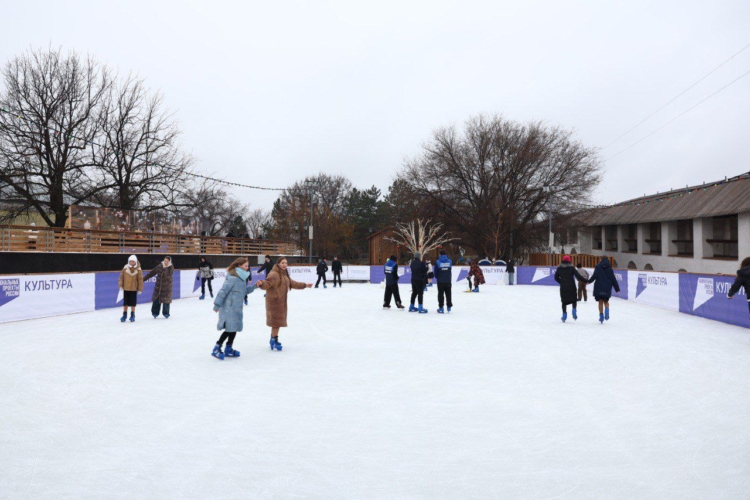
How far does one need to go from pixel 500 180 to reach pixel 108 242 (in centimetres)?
2897

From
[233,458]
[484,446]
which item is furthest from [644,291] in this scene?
[233,458]

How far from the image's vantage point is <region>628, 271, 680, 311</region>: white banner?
15609 millimetres

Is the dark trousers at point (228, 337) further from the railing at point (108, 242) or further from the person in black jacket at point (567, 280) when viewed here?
the railing at point (108, 242)

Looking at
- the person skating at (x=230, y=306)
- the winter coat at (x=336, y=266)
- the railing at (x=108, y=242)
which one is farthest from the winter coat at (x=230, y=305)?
the winter coat at (x=336, y=266)

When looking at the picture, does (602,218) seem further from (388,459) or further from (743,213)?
(388,459)

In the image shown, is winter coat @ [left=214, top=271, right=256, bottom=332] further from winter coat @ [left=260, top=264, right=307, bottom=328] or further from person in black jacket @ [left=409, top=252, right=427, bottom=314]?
person in black jacket @ [left=409, top=252, right=427, bottom=314]

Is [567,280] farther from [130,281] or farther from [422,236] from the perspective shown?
[422,236]

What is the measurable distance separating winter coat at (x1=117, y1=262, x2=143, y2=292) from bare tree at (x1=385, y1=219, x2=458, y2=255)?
29.9m

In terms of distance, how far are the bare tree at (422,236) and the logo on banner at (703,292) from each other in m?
26.6

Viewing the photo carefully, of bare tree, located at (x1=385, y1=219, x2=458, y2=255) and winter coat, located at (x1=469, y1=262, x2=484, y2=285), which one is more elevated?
bare tree, located at (x1=385, y1=219, x2=458, y2=255)

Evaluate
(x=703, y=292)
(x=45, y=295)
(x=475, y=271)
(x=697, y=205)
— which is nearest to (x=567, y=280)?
(x=703, y=292)

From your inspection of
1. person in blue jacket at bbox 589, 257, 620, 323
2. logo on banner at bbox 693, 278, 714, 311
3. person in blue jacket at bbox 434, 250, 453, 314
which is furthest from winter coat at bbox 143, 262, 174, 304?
logo on banner at bbox 693, 278, 714, 311

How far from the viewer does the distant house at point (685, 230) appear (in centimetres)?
2986

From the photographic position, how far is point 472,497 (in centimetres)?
A: 315
